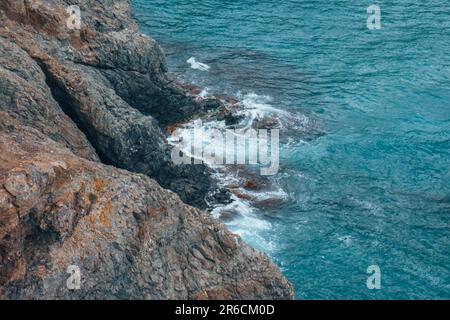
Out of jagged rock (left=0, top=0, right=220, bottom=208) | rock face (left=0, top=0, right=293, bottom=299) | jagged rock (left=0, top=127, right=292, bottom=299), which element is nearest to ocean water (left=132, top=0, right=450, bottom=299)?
jagged rock (left=0, top=0, right=220, bottom=208)

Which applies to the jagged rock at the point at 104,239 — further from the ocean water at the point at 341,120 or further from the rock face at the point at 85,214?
the ocean water at the point at 341,120

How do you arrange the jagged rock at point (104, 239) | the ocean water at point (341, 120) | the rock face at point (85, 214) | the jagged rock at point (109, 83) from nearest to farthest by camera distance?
the jagged rock at point (104, 239), the rock face at point (85, 214), the jagged rock at point (109, 83), the ocean water at point (341, 120)

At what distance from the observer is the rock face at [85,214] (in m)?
13.8

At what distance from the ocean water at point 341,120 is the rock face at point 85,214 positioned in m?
7.70

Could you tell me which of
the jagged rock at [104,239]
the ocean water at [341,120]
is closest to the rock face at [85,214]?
the jagged rock at [104,239]

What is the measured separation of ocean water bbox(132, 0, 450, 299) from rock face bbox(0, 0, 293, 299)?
770cm

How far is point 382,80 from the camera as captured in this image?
3869 cm

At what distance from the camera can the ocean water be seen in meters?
25.1

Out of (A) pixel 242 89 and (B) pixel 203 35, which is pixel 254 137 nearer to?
(A) pixel 242 89

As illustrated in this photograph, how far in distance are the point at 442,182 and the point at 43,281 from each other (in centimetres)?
2099

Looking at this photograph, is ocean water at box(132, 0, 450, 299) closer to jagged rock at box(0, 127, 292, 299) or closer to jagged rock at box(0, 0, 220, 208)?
jagged rock at box(0, 0, 220, 208)

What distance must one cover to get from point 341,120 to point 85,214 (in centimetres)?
2265

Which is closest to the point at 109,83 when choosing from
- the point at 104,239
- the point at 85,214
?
the point at 85,214

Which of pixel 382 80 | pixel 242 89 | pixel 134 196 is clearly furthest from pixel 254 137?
pixel 134 196
